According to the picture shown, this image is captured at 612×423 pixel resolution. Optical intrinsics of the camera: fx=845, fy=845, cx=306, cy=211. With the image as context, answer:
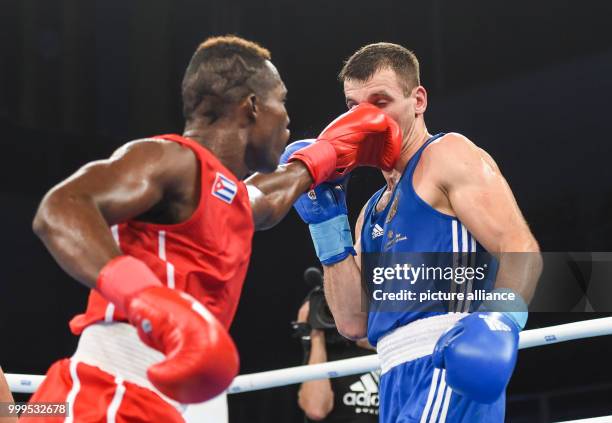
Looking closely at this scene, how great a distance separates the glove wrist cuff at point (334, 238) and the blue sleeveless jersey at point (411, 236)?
0.13m

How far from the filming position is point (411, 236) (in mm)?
2484

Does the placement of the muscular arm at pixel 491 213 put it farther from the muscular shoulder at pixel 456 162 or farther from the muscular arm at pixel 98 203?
the muscular arm at pixel 98 203

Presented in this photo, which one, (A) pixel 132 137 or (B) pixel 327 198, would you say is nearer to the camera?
(B) pixel 327 198

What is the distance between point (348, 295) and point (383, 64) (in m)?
0.76

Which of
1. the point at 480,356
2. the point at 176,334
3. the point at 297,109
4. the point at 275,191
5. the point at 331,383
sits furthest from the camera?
the point at 297,109

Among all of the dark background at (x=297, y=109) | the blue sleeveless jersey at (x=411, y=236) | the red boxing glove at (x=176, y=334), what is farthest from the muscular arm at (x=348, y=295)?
the dark background at (x=297, y=109)

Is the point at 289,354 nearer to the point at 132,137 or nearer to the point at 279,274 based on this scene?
the point at 279,274

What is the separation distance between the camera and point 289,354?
7414 millimetres

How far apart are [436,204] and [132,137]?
5492 mm

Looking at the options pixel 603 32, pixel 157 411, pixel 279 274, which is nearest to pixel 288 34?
pixel 279 274

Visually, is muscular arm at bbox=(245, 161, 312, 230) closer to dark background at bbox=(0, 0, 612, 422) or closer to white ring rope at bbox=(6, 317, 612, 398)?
white ring rope at bbox=(6, 317, 612, 398)

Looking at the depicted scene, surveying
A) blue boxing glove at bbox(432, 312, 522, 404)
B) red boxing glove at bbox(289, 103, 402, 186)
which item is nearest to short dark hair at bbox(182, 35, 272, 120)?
red boxing glove at bbox(289, 103, 402, 186)

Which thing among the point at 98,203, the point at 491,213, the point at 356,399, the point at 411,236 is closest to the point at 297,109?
the point at 356,399

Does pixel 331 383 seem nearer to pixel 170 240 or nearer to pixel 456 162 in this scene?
pixel 456 162
